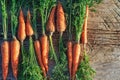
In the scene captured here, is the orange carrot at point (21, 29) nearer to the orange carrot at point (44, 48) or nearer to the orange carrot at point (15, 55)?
the orange carrot at point (15, 55)

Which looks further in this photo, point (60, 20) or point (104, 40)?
point (104, 40)

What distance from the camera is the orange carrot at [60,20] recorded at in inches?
130

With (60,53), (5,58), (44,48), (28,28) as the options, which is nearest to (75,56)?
(60,53)

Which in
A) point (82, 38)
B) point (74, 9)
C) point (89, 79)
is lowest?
point (89, 79)

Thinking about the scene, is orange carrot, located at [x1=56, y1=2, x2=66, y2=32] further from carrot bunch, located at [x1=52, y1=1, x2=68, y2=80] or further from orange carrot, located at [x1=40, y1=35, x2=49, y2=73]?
orange carrot, located at [x1=40, y1=35, x2=49, y2=73]

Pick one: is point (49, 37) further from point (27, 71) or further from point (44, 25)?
point (27, 71)

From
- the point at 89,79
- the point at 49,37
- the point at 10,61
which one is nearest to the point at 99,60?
the point at 89,79

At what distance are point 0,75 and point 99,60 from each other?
2.63ft

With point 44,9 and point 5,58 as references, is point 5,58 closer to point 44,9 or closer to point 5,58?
point 5,58

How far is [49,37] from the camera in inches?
130

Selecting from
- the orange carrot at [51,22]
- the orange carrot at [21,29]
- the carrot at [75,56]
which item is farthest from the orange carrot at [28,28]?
the carrot at [75,56]

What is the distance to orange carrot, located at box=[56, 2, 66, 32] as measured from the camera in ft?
10.8

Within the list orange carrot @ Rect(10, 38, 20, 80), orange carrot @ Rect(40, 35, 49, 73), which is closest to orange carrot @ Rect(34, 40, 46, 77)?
orange carrot @ Rect(40, 35, 49, 73)

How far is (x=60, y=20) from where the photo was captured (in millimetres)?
3297
